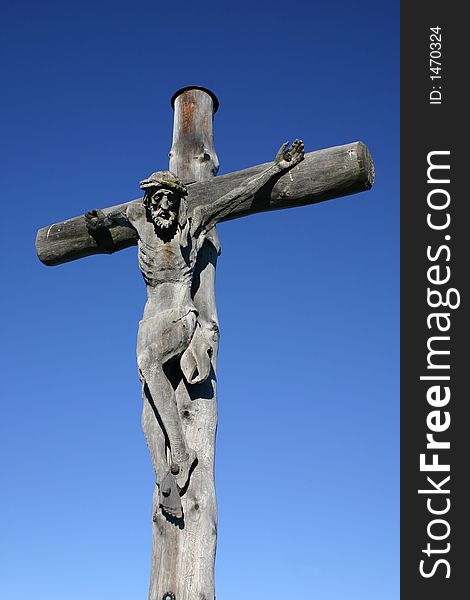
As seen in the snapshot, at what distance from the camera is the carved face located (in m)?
5.25

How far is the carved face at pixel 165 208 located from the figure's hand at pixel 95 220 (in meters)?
0.71

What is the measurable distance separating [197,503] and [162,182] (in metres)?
1.93

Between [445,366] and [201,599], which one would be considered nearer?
[201,599]

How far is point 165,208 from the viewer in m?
5.25

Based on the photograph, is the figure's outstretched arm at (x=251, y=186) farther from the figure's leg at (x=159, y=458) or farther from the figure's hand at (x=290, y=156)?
the figure's leg at (x=159, y=458)

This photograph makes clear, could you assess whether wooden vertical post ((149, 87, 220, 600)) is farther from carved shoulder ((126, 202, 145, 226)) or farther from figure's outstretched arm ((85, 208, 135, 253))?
figure's outstretched arm ((85, 208, 135, 253))

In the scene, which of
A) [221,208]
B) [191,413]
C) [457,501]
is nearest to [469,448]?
[457,501]

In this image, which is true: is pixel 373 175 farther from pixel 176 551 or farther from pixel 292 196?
pixel 176 551

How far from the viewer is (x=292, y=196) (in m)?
5.41

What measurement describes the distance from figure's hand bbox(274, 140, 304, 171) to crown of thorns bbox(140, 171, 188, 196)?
25.4 inches

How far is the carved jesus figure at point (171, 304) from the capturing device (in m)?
4.88

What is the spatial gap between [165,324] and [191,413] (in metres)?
0.55

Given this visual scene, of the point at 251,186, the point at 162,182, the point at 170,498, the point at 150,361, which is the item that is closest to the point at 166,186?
the point at 162,182

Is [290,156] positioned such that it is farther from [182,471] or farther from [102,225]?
[182,471]
